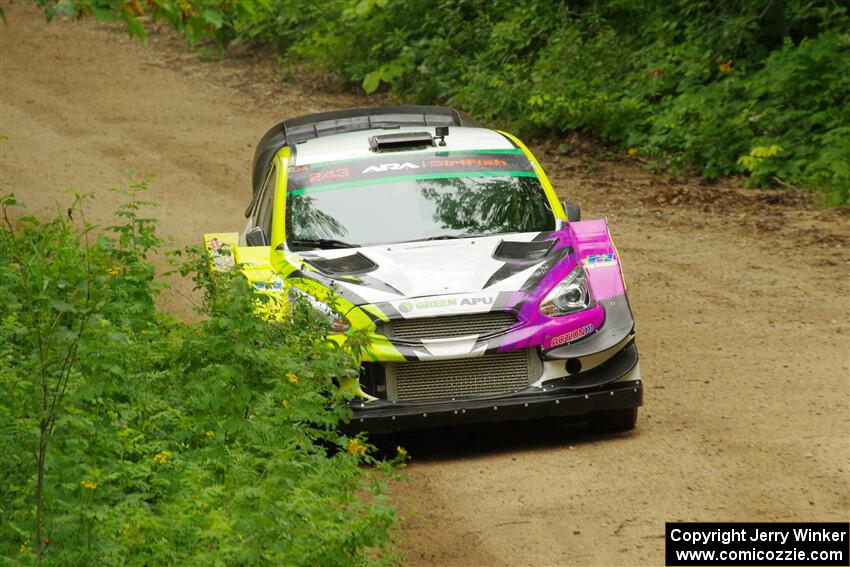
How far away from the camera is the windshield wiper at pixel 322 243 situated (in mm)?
8375

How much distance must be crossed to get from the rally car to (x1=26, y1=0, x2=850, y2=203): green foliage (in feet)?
20.7

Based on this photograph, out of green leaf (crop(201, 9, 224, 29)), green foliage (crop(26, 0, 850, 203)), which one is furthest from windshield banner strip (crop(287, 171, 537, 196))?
green foliage (crop(26, 0, 850, 203))

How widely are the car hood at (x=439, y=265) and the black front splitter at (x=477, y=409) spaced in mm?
603

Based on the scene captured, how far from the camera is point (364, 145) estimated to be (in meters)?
9.38

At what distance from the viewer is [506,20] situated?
20578 mm

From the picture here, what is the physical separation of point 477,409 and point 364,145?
258cm

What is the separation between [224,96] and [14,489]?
56.9 feet

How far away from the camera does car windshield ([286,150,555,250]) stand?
8.49 m

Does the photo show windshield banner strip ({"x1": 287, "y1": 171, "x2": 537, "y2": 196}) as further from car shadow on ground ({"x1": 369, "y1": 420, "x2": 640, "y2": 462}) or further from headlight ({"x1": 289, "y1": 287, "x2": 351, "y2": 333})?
car shadow on ground ({"x1": 369, "y1": 420, "x2": 640, "y2": 462})

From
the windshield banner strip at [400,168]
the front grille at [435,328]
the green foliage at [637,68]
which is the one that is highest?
the windshield banner strip at [400,168]

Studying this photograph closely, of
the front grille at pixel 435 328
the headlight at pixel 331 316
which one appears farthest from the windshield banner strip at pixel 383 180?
the front grille at pixel 435 328

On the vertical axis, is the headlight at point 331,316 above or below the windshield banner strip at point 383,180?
below

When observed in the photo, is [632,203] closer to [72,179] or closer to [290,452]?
[72,179]

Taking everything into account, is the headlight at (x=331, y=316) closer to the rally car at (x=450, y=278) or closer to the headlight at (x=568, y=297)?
the rally car at (x=450, y=278)
